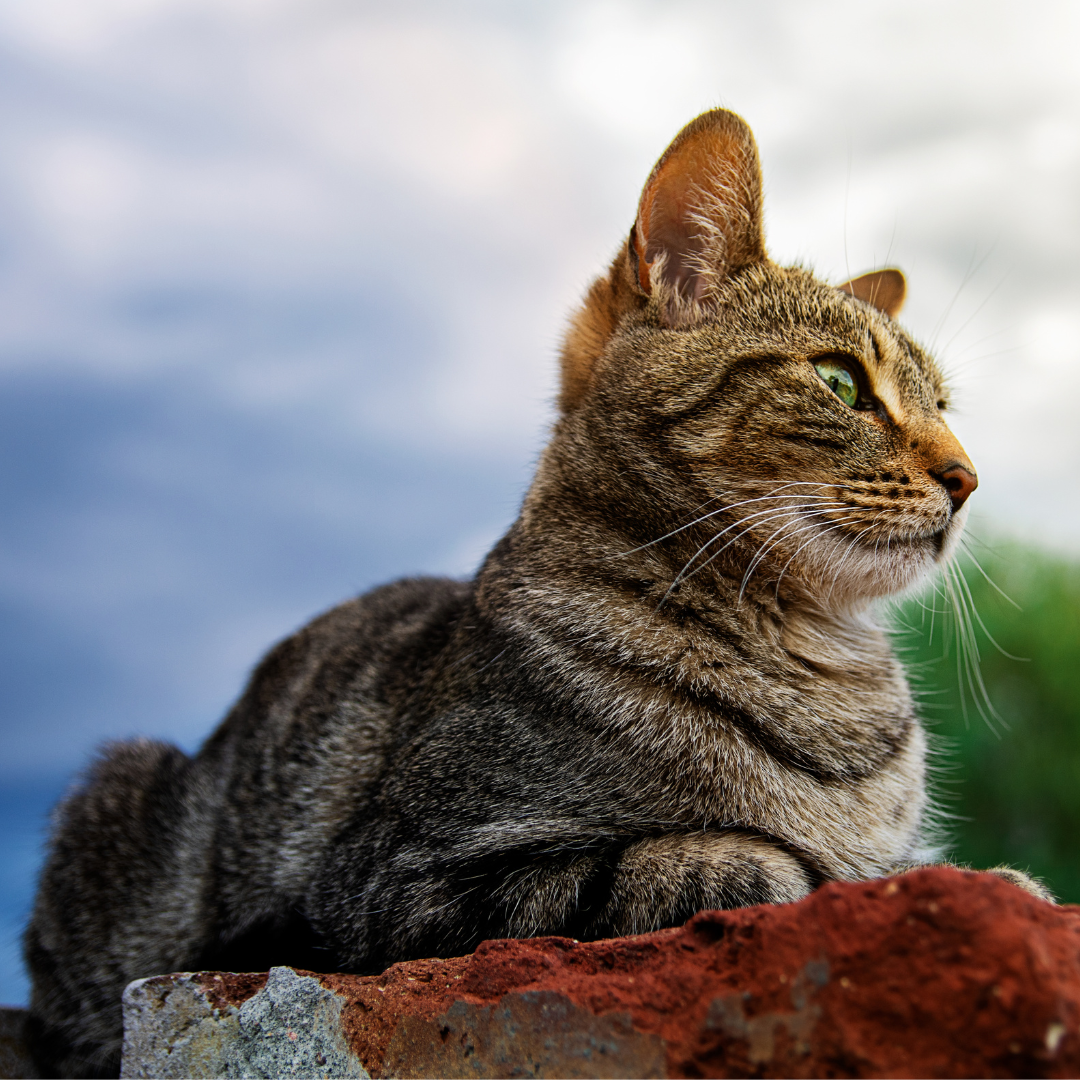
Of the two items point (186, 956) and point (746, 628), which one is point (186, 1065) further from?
point (746, 628)

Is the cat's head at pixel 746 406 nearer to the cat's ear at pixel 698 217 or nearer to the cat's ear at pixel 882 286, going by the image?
the cat's ear at pixel 698 217

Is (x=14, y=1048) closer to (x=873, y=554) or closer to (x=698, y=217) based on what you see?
(x=873, y=554)

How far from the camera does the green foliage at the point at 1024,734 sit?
26.6ft

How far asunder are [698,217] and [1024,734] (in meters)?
7.02

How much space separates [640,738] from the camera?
233 centimetres

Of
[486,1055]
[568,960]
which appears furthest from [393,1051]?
[568,960]

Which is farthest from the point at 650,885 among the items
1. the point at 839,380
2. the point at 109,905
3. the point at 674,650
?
the point at 109,905

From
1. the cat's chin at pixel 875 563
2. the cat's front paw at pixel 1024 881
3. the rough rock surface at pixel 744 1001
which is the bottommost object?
the rough rock surface at pixel 744 1001

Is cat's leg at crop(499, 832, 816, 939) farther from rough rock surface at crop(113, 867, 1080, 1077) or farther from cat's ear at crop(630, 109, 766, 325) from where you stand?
cat's ear at crop(630, 109, 766, 325)

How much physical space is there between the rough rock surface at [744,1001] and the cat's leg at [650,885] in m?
0.16

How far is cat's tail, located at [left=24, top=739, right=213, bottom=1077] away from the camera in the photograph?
367 centimetres

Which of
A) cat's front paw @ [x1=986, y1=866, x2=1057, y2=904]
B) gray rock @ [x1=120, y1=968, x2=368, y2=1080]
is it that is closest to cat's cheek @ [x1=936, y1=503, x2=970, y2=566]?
cat's front paw @ [x1=986, y1=866, x2=1057, y2=904]

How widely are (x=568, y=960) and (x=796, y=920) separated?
1.69 ft

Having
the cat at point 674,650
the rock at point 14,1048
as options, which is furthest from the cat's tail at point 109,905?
the cat at point 674,650
